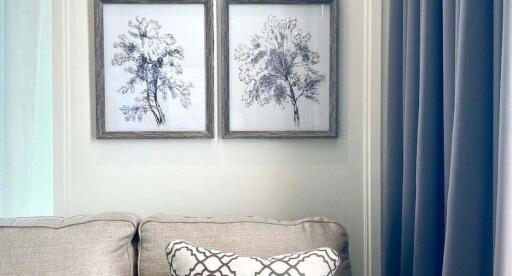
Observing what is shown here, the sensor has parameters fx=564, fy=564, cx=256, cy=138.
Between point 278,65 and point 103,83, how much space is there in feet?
2.19

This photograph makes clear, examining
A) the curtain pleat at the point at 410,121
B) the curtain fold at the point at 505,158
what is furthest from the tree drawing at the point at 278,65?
the curtain fold at the point at 505,158

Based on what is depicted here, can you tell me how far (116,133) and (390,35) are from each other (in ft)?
3.51

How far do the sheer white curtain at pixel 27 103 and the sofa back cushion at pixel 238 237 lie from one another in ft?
1.87

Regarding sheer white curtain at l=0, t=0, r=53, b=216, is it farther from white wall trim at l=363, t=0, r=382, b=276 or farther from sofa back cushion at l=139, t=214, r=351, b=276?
white wall trim at l=363, t=0, r=382, b=276

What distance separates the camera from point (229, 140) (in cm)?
218

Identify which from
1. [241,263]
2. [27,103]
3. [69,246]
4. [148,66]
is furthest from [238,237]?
[27,103]

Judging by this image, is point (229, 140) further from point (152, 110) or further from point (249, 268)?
point (249, 268)

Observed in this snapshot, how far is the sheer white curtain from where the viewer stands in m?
2.16

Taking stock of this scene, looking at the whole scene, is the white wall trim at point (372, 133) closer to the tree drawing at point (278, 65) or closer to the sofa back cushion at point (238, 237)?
the tree drawing at point (278, 65)

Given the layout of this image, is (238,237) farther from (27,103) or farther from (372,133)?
(27,103)

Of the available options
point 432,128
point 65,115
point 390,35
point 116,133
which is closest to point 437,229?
point 432,128

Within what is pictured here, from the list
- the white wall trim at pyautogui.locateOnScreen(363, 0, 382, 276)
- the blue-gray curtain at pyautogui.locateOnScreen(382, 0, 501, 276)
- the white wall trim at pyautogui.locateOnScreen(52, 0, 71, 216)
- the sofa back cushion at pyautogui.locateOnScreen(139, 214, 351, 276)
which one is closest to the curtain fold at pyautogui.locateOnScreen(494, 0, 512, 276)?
the blue-gray curtain at pyautogui.locateOnScreen(382, 0, 501, 276)

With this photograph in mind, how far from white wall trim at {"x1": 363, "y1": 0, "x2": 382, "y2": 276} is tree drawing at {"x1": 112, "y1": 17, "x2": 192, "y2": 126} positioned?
0.70 m

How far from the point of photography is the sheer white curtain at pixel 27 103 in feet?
7.08
